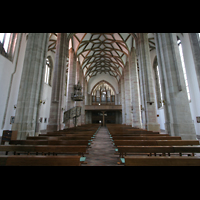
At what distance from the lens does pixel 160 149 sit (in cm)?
278

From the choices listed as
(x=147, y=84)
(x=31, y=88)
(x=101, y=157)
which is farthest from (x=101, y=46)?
(x=101, y=157)

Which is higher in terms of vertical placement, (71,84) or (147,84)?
(71,84)

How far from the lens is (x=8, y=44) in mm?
9359

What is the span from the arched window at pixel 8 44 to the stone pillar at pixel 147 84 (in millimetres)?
11294

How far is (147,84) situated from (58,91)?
7.54 metres

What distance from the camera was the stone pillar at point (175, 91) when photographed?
5254 mm

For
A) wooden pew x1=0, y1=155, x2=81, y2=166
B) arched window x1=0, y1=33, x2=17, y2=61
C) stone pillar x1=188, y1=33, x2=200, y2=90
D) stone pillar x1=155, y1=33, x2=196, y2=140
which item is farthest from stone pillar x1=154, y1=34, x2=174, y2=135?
arched window x1=0, y1=33, x2=17, y2=61

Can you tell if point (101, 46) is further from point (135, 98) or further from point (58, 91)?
point (58, 91)

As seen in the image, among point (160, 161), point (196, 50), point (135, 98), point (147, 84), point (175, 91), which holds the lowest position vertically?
point (160, 161)

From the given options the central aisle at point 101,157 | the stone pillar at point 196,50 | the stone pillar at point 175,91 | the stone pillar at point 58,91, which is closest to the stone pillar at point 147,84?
the stone pillar at point 175,91
